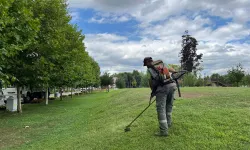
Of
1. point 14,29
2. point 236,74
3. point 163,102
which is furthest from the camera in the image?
point 236,74

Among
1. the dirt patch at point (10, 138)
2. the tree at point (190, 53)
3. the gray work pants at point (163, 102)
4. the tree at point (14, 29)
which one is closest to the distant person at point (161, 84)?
the gray work pants at point (163, 102)

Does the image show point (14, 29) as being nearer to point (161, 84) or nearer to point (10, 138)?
point (10, 138)

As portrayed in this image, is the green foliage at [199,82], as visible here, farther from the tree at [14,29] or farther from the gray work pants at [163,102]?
the gray work pants at [163,102]

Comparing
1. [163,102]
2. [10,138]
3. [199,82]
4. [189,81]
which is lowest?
[10,138]

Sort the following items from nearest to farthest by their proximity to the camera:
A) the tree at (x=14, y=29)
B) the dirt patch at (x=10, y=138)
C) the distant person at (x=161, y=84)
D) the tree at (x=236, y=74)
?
the distant person at (x=161, y=84)
the tree at (x=14, y=29)
the dirt patch at (x=10, y=138)
the tree at (x=236, y=74)

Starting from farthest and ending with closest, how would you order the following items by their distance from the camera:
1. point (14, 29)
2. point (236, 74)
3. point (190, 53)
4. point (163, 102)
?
point (190, 53) < point (236, 74) < point (14, 29) < point (163, 102)

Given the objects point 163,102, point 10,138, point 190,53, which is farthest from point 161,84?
point 190,53

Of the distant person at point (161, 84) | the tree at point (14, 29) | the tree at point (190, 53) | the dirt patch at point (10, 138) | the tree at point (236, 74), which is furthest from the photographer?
the tree at point (190, 53)

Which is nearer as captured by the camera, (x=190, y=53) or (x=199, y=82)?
(x=199, y=82)

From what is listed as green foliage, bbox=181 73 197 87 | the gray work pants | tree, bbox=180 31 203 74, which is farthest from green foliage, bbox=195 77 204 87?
the gray work pants

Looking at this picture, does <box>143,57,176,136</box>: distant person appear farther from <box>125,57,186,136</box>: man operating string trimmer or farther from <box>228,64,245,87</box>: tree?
<box>228,64,245,87</box>: tree

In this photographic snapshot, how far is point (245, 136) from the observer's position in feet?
21.4

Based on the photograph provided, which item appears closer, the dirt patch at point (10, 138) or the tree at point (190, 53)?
the dirt patch at point (10, 138)

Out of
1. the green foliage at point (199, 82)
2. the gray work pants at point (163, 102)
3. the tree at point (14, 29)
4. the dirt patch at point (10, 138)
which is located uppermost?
the tree at point (14, 29)
